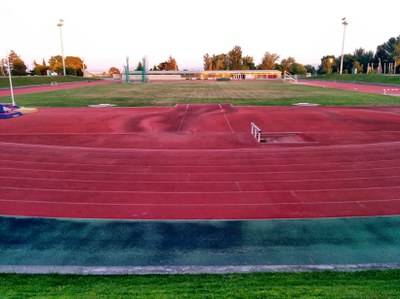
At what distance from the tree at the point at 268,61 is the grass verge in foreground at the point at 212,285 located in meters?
124

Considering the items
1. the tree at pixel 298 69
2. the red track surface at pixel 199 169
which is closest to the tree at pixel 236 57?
the tree at pixel 298 69

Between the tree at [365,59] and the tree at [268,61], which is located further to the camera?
the tree at [268,61]

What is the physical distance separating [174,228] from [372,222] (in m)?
4.44

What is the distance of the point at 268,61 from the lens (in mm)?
124188

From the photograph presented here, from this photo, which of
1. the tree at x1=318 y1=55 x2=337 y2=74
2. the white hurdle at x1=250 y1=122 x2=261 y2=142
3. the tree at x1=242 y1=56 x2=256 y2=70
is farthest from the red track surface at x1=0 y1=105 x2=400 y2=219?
the tree at x1=242 y1=56 x2=256 y2=70

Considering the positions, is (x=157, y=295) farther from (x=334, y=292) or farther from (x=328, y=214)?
(x=328, y=214)

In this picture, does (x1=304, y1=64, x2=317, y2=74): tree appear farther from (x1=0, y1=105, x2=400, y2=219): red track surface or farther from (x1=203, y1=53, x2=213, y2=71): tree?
(x1=0, y1=105, x2=400, y2=219): red track surface

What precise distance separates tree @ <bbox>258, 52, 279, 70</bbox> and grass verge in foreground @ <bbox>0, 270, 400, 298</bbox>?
123984mm

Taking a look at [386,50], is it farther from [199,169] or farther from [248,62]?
[199,169]

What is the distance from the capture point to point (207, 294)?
16.4 feet

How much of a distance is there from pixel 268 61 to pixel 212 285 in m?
126

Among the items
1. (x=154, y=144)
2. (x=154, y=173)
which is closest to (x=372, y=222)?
(x=154, y=173)

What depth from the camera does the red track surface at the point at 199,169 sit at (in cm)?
858

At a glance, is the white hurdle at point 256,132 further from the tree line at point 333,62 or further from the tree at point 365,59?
the tree at point 365,59
